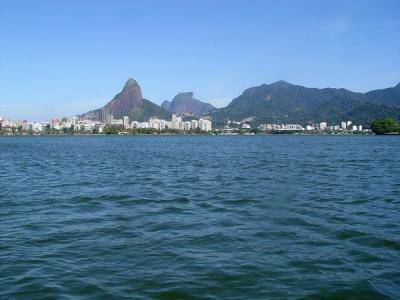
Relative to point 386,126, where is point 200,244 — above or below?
below

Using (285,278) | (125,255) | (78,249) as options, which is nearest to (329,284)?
(285,278)

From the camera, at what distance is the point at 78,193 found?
21.0 meters

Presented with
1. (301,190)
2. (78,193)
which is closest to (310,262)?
(301,190)

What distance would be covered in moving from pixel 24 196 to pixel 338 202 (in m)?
14.0

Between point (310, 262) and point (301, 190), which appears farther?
point (301, 190)

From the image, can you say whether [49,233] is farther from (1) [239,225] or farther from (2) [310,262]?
(2) [310,262]

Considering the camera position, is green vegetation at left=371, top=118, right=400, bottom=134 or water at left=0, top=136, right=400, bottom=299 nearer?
water at left=0, top=136, right=400, bottom=299

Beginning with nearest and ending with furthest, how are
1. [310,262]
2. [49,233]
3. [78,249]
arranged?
[310,262] < [78,249] < [49,233]

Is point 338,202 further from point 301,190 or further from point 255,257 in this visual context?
point 255,257

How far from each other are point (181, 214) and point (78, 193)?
755 centimetres

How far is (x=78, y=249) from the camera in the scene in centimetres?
1071

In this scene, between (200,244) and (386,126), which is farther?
(386,126)

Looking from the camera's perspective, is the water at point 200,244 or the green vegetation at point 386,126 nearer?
the water at point 200,244

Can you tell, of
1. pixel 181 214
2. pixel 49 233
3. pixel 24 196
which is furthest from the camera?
pixel 24 196
